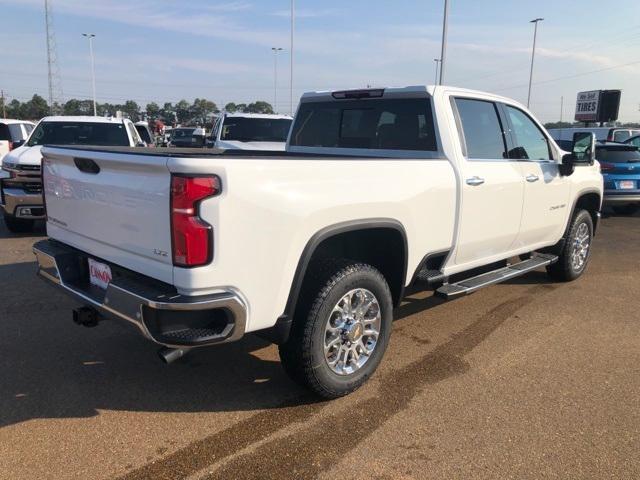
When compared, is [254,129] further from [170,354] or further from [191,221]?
[191,221]

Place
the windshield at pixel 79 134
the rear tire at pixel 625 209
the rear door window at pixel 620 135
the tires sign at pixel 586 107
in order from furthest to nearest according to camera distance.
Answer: the tires sign at pixel 586 107 → the rear door window at pixel 620 135 → the rear tire at pixel 625 209 → the windshield at pixel 79 134

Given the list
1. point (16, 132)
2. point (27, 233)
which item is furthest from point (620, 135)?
point (16, 132)

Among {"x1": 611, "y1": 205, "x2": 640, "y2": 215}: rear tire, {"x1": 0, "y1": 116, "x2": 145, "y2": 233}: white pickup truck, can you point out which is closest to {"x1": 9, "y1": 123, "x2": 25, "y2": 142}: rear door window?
{"x1": 0, "y1": 116, "x2": 145, "y2": 233}: white pickup truck

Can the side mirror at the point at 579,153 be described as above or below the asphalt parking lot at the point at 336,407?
above

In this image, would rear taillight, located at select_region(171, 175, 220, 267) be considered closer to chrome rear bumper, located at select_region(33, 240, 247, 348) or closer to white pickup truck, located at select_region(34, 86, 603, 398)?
white pickup truck, located at select_region(34, 86, 603, 398)

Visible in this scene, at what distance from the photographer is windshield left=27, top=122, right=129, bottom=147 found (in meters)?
9.32

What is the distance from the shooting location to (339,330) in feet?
11.1

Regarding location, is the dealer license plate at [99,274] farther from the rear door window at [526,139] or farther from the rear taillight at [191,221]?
the rear door window at [526,139]

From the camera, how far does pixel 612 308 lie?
5453 mm

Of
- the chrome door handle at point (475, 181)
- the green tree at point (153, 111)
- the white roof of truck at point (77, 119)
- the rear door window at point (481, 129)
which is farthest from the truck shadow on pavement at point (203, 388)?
the green tree at point (153, 111)

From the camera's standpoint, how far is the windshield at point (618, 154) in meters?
11.4

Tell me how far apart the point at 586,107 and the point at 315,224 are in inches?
1335

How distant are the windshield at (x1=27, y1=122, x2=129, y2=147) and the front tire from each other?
7.32m

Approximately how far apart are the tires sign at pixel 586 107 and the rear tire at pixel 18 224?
30289 millimetres
